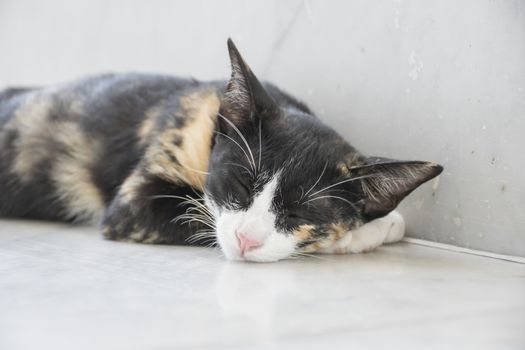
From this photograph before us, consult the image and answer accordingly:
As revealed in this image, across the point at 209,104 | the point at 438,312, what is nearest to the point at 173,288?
the point at 438,312

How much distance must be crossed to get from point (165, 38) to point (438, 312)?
7.65 feet

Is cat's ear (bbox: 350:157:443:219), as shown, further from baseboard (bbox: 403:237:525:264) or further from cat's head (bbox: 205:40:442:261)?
baseboard (bbox: 403:237:525:264)

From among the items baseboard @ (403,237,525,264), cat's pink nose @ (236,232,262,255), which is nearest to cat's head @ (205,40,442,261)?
cat's pink nose @ (236,232,262,255)

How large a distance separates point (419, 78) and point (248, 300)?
1.03m

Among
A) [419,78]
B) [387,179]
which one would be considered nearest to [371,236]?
[387,179]

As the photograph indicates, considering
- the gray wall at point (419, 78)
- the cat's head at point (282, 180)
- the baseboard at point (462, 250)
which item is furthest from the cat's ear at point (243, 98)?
the baseboard at point (462, 250)

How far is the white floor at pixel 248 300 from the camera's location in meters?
1.09

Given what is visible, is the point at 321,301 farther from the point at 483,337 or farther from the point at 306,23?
the point at 306,23

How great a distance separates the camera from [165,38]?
3.25m

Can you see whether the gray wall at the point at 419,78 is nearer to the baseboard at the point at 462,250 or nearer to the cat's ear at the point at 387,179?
the baseboard at the point at 462,250

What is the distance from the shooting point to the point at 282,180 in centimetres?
166

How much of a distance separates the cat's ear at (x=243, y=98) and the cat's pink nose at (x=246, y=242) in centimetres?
34

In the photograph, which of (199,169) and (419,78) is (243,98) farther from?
(419,78)

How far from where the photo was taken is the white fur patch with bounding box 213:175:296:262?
1.62 meters
